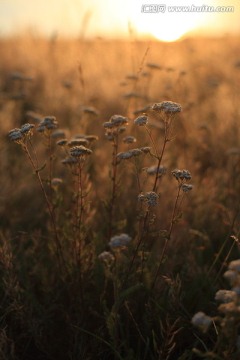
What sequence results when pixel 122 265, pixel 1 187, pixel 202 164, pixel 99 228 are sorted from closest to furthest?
pixel 122 265, pixel 99 228, pixel 1 187, pixel 202 164

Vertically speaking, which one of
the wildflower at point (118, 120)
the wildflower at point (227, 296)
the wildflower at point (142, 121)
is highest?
the wildflower at point (118, 120)

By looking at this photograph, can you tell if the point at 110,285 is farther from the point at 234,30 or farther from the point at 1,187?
the point at 234,30

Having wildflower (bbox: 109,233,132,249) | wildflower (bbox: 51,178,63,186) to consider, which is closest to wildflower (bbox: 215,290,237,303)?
wildflower (bbox: 109,233,132,249)

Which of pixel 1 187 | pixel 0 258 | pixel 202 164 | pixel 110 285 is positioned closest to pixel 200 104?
pixel 202 164

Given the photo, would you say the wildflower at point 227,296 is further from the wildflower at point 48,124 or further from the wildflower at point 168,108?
the wildflower at point 48,124

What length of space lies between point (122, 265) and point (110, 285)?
220 millimetres

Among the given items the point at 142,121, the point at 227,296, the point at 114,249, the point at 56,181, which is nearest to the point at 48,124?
the point at 56,181

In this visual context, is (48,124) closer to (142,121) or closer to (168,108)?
(142,121)

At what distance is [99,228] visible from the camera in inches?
138

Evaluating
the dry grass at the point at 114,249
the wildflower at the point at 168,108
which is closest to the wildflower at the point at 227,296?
the dry grass at the point at 114,249

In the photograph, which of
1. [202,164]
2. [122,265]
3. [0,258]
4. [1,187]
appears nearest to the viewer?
[0,258]

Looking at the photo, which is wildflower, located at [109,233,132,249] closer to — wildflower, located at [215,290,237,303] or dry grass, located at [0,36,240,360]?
dry grass, located at [0,36,240,360]

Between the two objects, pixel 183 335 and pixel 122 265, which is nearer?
pixel 183 335

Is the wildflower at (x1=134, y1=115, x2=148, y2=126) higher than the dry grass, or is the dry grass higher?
the wildflower at (x1=134, y1=115, x2=148, y2=126)
